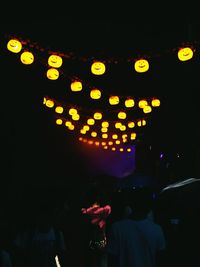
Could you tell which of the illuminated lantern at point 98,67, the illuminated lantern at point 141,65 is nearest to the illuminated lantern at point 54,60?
the illuminated lantern at point 98,67

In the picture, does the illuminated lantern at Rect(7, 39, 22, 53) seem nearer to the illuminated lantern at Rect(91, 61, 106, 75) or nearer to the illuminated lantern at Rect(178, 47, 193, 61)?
the illuminated lantern at Rect(91, 61, 106, 75)

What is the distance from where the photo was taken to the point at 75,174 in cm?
Answer: 2873

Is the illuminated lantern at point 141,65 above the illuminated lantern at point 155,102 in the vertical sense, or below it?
below

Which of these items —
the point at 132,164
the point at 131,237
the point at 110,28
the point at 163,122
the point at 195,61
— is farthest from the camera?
the point at 132,164

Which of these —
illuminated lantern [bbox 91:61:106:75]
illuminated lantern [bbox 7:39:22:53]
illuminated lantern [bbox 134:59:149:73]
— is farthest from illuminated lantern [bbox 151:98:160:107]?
illuminated lantern [bbox 7:39:22:53]

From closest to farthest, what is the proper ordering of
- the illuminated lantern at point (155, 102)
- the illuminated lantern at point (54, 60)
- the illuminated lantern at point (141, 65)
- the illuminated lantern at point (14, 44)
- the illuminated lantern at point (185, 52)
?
the illuminated lantern at point (14, 44), the illuminated lantern at point (185, 52), the illuminated lantern at point (54, 60), the illuminated lantern at point (141, 65), the illuminated lantern at point (155, 102)

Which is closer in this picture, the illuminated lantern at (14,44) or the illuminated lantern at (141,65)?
the illuminated lantern at (14,44)

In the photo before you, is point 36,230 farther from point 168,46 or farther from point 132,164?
point 132,164

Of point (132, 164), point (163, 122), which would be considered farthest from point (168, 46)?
point (132, 164)

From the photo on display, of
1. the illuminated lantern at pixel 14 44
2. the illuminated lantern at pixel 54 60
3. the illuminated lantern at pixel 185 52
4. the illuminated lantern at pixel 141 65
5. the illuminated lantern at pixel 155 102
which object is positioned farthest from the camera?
the illuminated lantern at pixel 155 102

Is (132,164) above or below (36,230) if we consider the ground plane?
above

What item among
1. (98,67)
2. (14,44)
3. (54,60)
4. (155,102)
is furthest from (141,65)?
(155,102)

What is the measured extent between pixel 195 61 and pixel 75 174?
16.6 m

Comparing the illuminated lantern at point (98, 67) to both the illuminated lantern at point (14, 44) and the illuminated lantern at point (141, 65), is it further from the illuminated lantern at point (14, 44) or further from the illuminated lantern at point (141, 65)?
the illuminated lantern at point (14, 44)
